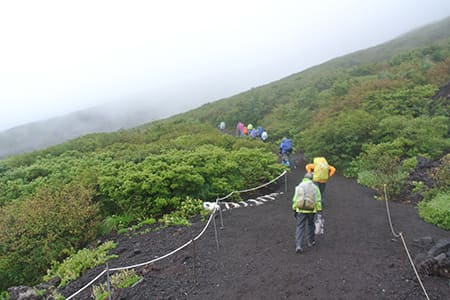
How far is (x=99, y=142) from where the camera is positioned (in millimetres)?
18906

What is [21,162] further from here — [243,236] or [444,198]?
[444,198]

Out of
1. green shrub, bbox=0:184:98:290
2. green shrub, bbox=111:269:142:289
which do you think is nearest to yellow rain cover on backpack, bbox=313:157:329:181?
green shrub, bbox=111:269:142:289

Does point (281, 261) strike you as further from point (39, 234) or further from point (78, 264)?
point (39, 234)

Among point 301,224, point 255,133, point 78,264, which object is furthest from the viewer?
point 255,133

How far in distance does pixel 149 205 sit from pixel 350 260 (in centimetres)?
539

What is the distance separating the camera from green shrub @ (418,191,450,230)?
25.0 feet

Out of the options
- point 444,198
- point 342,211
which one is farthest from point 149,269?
point 444,198

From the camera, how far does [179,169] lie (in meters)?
9.62

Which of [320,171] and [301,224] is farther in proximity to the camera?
[320,171]

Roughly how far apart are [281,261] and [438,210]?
438 centimetres

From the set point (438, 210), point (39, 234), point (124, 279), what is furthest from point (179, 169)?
point (438, 210)

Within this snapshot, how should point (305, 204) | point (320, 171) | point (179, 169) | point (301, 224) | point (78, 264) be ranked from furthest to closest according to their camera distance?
point (179, 169) → point (320, 171) → point (78, 264) → point (301, 224) → point (305, 204)

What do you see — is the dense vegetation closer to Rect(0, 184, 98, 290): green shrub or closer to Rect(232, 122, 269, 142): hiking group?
Rect(0, 184, 98, 290): green shrub

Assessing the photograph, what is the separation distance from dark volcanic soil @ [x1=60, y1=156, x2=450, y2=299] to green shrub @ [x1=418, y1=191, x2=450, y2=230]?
0.74 feet
